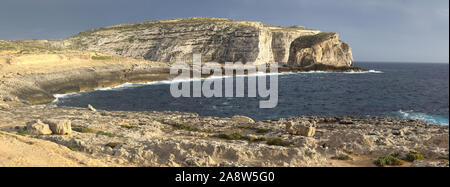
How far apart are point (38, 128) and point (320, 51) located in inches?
4937

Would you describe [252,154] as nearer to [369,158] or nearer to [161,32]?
[369,158]

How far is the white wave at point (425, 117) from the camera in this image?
111 feet

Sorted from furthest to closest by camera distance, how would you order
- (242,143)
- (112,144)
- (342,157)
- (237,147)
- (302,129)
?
(302,129) → (242,143) → (112,144) → (342,157) → (237,147)

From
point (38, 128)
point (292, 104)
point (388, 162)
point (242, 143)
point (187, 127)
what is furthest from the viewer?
point (292, 104)

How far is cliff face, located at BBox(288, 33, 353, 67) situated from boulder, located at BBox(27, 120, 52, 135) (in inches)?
4715

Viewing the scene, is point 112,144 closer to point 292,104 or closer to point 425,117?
point 425,117

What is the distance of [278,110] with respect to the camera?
4641 centimetres

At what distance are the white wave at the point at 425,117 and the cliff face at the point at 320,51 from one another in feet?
295

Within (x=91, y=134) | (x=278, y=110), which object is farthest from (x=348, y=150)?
(x=278, y=110)

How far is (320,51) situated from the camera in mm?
129875

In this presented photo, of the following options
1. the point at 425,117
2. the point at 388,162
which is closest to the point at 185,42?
the point at 425,117

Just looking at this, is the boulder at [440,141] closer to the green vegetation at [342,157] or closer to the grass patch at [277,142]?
the green vegetation at [342,157]
